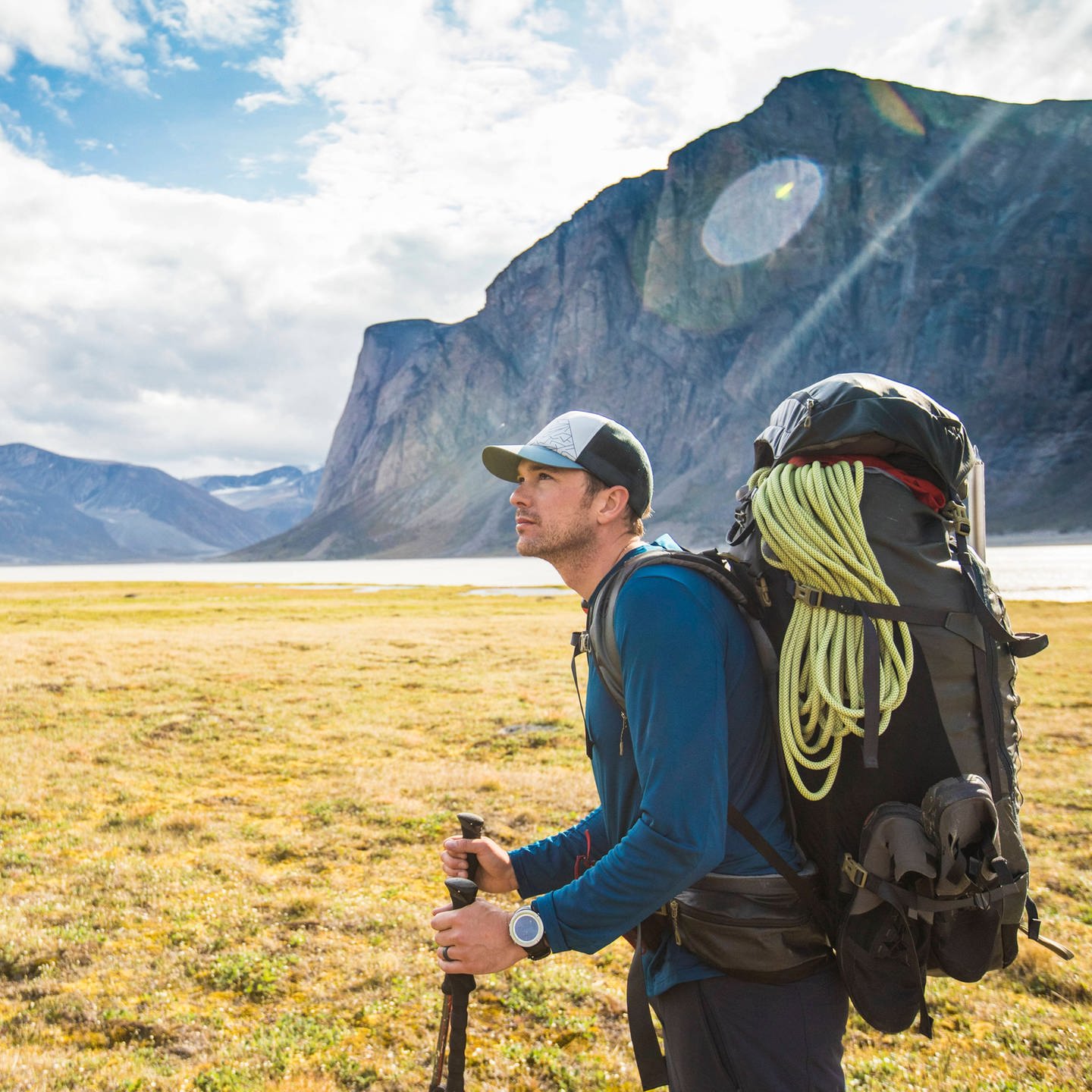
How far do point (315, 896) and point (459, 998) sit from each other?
5649 millimetres

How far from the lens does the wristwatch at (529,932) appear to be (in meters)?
2.56

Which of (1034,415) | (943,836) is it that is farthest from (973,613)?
(1034,415)

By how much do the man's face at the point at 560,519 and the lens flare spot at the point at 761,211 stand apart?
174283 millimetres

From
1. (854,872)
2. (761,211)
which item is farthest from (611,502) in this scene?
(761,211)

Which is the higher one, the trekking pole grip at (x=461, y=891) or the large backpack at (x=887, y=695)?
the large backpack at (x=887, y=695)

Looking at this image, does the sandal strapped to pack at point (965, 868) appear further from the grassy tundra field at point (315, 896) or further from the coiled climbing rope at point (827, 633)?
the grassy tundra field at point (315, 896)

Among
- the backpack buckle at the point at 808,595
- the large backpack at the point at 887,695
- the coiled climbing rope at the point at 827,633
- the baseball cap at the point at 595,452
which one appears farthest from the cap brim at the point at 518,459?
the backpack buckle at the point at 808,595

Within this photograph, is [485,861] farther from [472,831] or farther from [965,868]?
[965,868]

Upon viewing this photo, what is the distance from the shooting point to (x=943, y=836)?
7.88ft

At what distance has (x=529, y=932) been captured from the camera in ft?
8.48

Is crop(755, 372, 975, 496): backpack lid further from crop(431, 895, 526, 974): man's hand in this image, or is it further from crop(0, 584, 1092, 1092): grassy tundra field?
crop(0, 584, 1092, 1092): grassy tundra field

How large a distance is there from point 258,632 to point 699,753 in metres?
34.3

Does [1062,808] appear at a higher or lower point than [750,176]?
lower

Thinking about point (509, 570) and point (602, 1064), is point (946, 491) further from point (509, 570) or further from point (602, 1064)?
point (509, 570)
